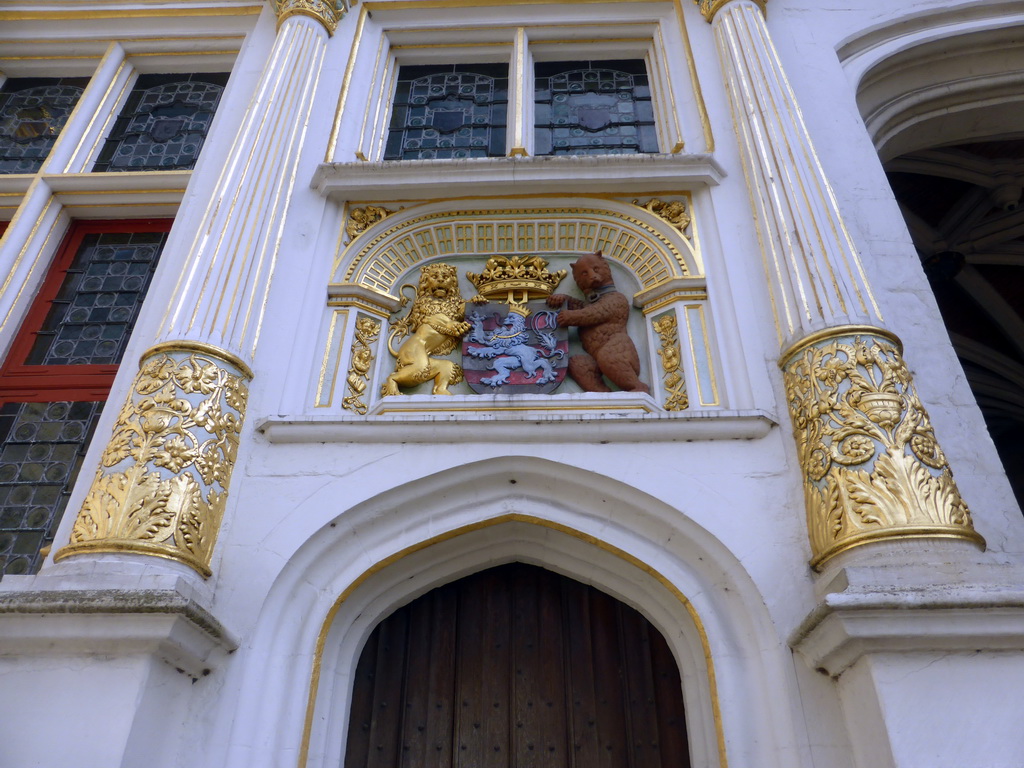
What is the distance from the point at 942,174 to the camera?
917 cm

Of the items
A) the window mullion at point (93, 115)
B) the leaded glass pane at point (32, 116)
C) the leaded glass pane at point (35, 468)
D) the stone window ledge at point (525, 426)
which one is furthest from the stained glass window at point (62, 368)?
the stone window ledge at point (525, 426)

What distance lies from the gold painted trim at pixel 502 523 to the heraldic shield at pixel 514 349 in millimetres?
836

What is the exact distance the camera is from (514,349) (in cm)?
482

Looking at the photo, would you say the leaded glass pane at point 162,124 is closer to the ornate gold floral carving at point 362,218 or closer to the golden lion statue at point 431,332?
the ornate gold floral carving at point 362,218

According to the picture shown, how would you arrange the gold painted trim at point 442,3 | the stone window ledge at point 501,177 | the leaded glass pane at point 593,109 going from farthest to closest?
the gold painted trim at point 442,3, the leaded glass pane at point 593,109, the stone window ledge at point 501,177

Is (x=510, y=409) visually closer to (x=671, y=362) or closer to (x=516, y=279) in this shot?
(x=671, y=362)

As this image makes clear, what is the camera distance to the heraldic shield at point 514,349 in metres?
4.66

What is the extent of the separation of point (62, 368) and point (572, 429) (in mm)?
3364

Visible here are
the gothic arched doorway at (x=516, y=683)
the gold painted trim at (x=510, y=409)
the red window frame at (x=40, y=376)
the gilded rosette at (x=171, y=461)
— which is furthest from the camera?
the red window frame at (x=40, y=376)

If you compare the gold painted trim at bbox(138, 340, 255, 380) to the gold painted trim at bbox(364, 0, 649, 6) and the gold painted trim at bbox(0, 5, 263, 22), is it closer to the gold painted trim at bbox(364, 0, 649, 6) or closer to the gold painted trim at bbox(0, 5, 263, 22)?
the gold painted trim at bbox(364, 0, 649, 6)

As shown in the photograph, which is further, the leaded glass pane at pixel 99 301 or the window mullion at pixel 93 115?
the window mullion at pixel 93 115

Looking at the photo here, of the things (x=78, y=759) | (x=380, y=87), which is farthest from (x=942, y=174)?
(x=78, y=759)

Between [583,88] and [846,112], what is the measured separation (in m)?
2.14

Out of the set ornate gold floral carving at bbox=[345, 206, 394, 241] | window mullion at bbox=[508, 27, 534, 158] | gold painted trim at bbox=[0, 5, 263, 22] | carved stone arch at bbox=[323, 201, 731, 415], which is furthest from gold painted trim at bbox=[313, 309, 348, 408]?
gold painted trim at bbox=[0, 5, 263, 22]
